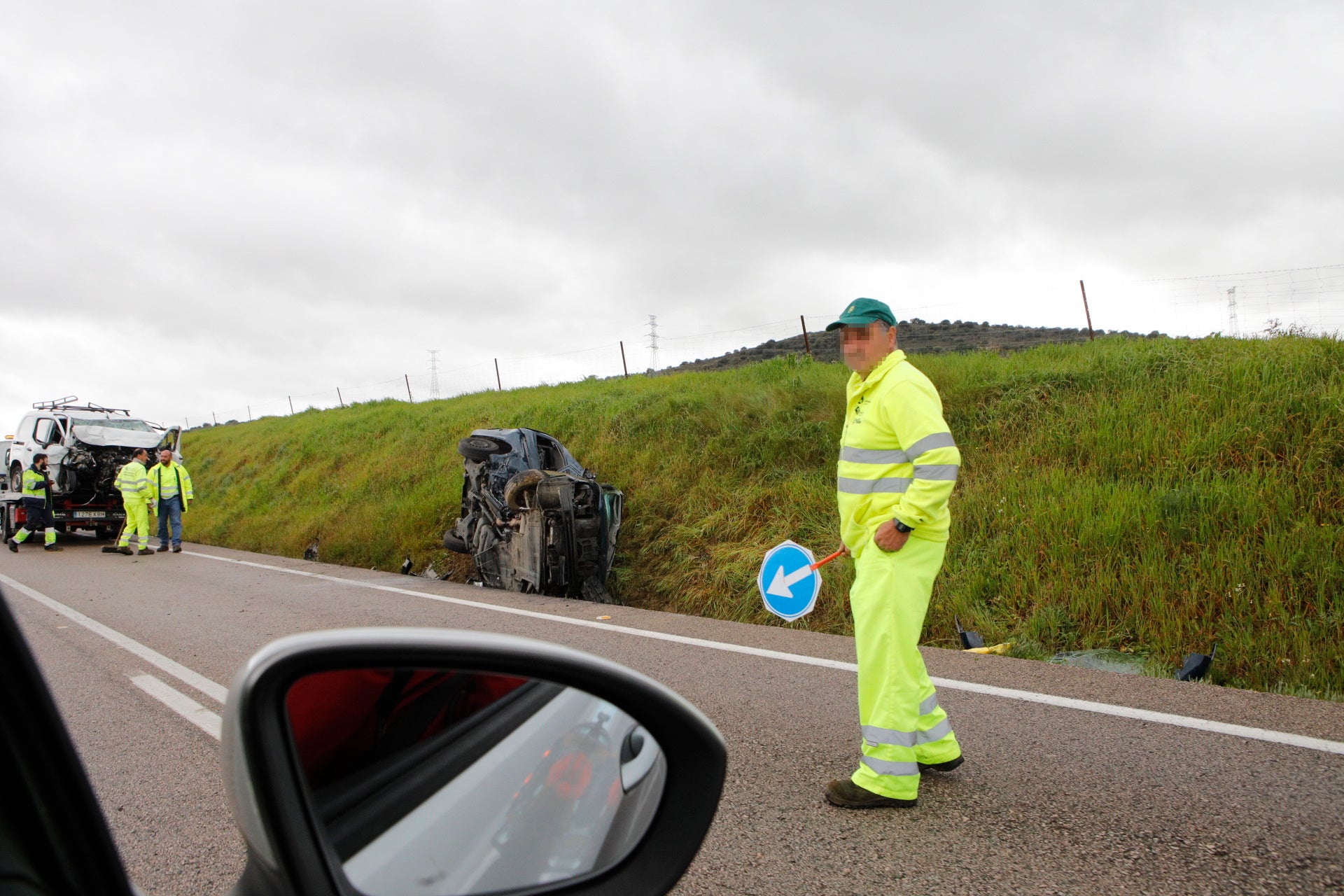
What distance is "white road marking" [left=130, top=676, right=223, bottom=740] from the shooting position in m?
4.36

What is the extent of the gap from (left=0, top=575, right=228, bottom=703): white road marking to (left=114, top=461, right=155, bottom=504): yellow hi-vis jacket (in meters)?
5.38

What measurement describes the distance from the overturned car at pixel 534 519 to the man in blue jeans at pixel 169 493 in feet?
24.3

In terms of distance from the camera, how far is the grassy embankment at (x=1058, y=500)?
579cm

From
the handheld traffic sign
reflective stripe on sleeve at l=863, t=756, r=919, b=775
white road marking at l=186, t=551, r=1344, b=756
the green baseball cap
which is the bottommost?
white road marking at l=186, t=551, r=1344, b=756

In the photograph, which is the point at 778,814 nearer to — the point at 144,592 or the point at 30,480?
the point at 144,592

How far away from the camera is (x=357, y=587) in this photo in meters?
9.83

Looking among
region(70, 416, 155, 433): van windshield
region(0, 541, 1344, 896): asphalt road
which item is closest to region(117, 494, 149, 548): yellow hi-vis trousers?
region(70, 416, 155, 433): van windshield

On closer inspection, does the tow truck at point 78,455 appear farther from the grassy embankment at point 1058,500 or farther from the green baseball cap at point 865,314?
the green baseball cap at point 865,314

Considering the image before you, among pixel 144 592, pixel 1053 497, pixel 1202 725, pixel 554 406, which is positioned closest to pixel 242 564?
pixel 144 592

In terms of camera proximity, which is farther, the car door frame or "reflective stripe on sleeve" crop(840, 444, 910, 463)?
"reflective stripe on sleeve" crop(840, 444, 910, 463)

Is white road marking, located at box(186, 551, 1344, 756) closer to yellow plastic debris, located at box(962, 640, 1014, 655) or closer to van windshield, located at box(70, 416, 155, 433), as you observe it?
yellow plastic debris, located at box(962, 640, 1014, 655)

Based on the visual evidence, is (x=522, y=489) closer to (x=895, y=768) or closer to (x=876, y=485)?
(x=876, y=485)

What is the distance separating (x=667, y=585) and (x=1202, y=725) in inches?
227

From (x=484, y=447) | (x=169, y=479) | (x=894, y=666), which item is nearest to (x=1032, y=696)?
(x=894, y=666)
